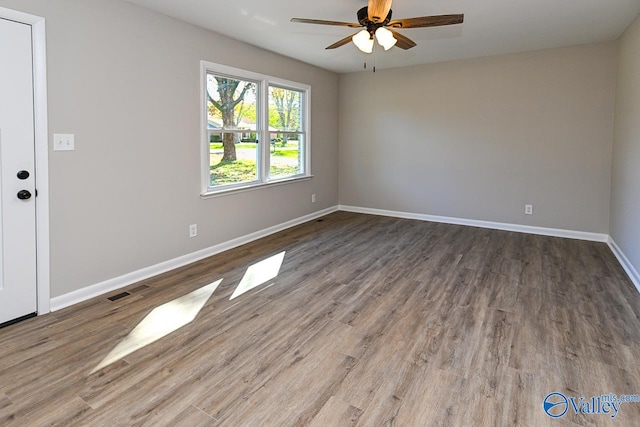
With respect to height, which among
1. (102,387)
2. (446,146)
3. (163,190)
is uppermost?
(446,146)

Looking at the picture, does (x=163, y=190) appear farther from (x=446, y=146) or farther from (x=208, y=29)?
(x=446, y=146)

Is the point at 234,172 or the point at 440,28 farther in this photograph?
the point at 234,172

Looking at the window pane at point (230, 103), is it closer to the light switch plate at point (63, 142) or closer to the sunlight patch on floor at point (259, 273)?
the light switch plate at point (63, 142)

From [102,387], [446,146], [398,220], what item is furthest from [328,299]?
[446,146]

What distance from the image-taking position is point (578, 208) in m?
5.00

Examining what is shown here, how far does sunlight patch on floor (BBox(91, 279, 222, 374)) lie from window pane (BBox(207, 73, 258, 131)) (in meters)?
1.94

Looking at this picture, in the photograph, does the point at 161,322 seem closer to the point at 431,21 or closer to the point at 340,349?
the point at 340,349

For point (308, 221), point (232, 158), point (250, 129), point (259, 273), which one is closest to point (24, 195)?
point (259, 273)

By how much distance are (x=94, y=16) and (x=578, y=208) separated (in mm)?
5663

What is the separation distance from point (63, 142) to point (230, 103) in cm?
198

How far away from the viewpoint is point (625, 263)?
3832 millimetres

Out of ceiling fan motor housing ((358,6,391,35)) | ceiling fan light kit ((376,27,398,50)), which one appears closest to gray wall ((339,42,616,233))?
ceiling fan light kit ((376,27,398,50))

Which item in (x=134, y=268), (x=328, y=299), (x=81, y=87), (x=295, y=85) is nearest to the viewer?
(x=81, y=87)

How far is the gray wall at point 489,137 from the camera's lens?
15.8 feet
